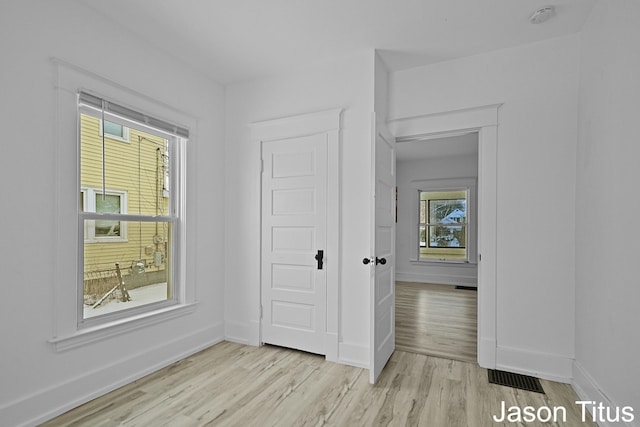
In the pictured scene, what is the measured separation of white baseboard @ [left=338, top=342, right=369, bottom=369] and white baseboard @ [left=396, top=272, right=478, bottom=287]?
4.80 metres

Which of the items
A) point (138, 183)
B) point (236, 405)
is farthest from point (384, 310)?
point (138, 183)

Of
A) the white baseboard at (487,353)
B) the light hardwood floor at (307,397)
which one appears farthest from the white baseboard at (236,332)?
the white baseboard at (487,353)

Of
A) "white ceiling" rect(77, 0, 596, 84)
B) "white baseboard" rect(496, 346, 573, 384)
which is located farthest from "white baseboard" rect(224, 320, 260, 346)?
"white ceiling" rect(77, 0, 596, 84)

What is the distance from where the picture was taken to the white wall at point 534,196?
263 cm

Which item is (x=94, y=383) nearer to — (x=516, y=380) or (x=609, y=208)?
(x=516, y=380)

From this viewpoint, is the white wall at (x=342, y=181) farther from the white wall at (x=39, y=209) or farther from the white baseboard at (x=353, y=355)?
the white wall at (x=39, y=209)

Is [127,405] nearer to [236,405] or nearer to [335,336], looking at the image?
[236,405]

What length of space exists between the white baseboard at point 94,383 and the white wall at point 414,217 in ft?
17.3

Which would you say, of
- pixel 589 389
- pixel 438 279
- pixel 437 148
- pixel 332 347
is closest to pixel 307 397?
pixel 332 347

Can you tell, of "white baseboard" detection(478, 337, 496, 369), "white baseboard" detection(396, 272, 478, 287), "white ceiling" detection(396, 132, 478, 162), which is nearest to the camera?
"white baseboard" detection(478, 337, 496, 369)

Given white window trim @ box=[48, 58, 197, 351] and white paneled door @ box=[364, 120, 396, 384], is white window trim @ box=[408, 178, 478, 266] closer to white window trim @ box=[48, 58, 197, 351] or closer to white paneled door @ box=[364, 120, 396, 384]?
white paneled door @ box=[364, 120, 396, 384]

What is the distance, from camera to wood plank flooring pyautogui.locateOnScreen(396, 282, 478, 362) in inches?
131

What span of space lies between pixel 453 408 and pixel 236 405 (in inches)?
59.2

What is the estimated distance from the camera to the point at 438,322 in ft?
14.0
